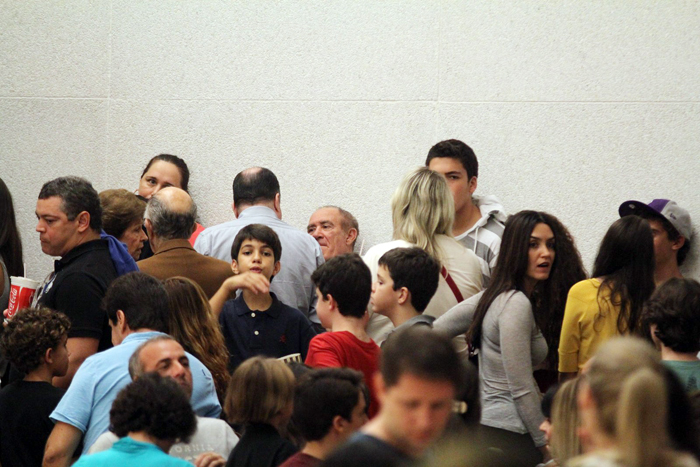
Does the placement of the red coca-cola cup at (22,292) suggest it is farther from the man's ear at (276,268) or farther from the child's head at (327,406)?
the child's head at (327,406)

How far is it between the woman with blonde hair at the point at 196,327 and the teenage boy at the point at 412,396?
196 centimetres

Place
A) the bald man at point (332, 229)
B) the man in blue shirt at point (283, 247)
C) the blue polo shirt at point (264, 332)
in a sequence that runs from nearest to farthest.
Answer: the blue polo shirt at point (264, 332) < the man in blue shirt at point (283, 247) < the bald man at point (332, 229)

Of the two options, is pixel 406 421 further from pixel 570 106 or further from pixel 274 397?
pixel 570 106

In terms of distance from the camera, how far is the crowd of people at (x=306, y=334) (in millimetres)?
2938

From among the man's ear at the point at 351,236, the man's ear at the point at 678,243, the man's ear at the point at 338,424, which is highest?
the man's ear at the point at 678,243

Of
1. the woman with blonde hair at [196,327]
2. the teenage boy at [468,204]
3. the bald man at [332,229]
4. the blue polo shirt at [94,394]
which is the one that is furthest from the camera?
the bald man at [332,229]

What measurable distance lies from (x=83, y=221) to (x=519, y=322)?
2.00 meters

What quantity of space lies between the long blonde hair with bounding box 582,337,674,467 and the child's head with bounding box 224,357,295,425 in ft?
4.74

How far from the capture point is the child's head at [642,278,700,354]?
3615mm

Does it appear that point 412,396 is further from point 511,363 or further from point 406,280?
point 406,280

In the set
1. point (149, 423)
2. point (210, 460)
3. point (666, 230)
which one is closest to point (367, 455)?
point (149, 423)

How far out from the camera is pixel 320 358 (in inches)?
146

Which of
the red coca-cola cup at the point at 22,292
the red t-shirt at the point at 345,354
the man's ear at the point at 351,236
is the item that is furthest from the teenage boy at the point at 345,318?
the man's ear at the point at 351,236

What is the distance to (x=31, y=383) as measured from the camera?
3.84 metres
